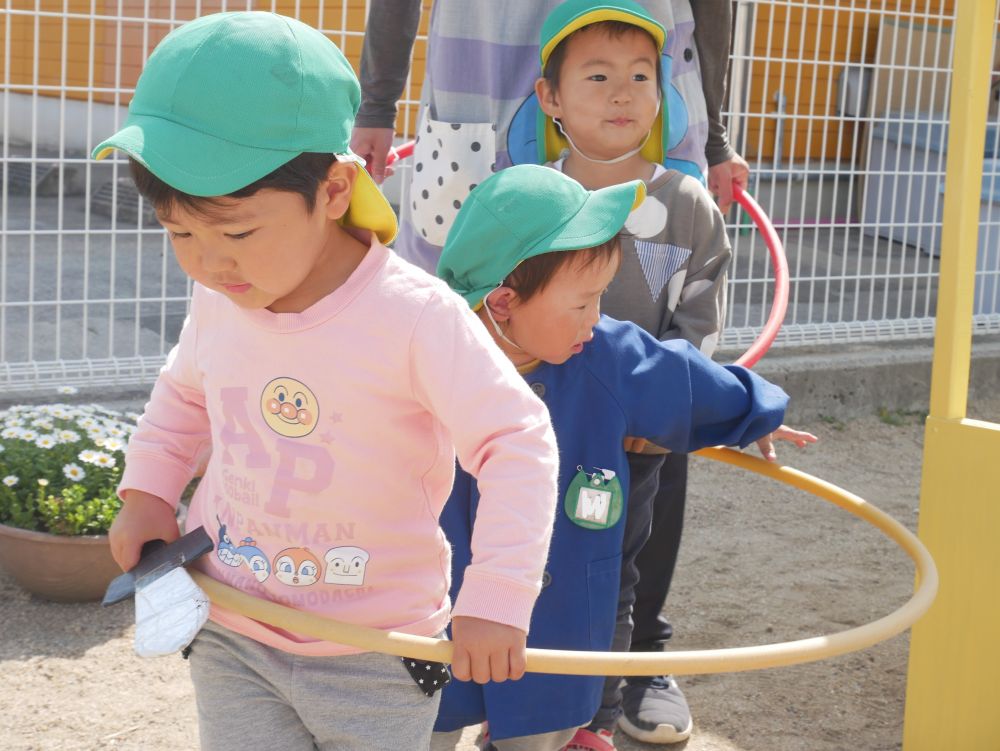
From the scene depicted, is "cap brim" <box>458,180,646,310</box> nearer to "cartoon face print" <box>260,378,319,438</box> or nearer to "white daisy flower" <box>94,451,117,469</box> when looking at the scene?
"cartoon face print" <box>260,378,319,438</box>

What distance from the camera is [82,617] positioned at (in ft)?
12.5

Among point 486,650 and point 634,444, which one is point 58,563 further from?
point 486,650

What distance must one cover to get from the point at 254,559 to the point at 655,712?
1.55 m

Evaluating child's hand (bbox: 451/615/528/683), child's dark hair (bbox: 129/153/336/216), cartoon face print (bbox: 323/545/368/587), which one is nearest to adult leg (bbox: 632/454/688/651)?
cartoon face print (bbox: 323/545/368/587)

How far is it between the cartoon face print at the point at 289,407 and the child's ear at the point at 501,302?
57cm

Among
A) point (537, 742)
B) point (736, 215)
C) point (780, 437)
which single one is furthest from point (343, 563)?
point (736, 215)

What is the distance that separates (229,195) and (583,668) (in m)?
0.82

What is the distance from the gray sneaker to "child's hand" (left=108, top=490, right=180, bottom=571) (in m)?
1.50

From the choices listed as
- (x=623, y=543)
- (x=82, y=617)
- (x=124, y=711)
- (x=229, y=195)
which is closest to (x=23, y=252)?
(x=82, y=617)

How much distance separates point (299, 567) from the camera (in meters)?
2.03

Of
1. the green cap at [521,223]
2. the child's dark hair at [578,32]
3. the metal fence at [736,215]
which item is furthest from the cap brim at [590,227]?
the metal fence at [736,215]

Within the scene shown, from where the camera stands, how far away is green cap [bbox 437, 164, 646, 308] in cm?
238

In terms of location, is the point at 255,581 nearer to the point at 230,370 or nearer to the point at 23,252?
the point at 230,370

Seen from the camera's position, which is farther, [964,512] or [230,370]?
[964,512]
